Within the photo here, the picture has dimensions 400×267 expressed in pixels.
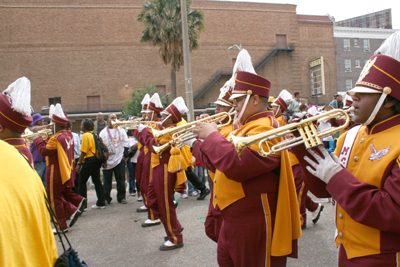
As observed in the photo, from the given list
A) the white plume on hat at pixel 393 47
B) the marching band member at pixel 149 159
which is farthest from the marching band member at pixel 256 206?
the marching band member at pixel 149 159

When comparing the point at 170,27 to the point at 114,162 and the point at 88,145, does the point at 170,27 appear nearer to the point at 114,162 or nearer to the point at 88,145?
the point at 114,162

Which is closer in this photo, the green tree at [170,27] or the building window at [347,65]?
the green tree at [170,27]

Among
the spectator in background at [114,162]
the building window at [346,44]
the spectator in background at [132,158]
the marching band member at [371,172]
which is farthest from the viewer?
the building window at [346,44]

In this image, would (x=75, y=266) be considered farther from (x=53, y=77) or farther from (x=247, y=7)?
(x=247, y=7)

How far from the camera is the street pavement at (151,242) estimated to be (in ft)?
15.1

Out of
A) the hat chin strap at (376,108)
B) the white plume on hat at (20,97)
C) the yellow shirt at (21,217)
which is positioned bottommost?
the yellow shirt at (21,217)

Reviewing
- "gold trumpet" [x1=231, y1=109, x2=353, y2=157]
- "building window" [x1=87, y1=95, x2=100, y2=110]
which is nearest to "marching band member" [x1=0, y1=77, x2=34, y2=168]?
"gold trumpet" [x1=231, y1=109, x2=353, y2=157]

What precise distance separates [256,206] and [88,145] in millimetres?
6232

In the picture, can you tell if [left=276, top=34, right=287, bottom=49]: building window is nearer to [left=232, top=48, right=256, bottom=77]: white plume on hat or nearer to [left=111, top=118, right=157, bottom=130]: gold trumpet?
[left=111, top=118, right=157, bottom=130]: gold trumpet

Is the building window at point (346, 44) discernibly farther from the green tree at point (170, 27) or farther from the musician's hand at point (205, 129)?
the musician's hand at point (205, 129)

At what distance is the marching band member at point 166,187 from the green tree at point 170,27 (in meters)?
20.6

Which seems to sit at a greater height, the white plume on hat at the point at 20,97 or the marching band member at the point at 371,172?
the white plume on hat at the point at 20,97

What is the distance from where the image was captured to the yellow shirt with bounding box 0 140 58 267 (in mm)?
1429

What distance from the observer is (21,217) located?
1.51m
